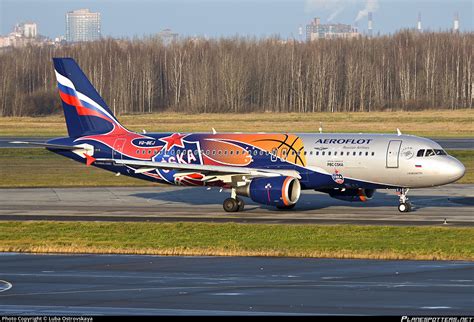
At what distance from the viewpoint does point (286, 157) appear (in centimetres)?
4822

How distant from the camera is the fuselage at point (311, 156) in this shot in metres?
46.8

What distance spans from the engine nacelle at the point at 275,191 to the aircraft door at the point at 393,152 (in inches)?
174

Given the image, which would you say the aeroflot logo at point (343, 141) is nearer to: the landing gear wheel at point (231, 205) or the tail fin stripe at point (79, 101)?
the landing gear wheel at point (231, 205)

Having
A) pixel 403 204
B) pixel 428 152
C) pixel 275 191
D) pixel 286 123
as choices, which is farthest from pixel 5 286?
pixel 286 123

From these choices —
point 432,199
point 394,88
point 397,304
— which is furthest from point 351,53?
point 397,304

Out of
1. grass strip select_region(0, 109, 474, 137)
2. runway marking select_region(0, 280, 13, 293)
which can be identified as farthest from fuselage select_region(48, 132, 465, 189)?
grass strip select_region(0, 109, 474, 137)

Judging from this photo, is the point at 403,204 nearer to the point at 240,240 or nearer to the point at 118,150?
the point at 240,240

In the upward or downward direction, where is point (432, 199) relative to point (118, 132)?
downward

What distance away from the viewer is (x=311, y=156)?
157 feet

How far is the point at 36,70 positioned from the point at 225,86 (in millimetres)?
39905

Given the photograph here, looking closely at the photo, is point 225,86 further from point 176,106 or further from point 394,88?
point 394,88

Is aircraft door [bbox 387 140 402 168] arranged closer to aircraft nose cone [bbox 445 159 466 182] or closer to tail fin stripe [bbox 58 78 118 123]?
aircraft nose cone [bbox 445 159 466 182]

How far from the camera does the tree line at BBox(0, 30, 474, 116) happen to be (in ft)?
536

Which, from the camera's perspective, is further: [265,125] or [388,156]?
[265,125]
